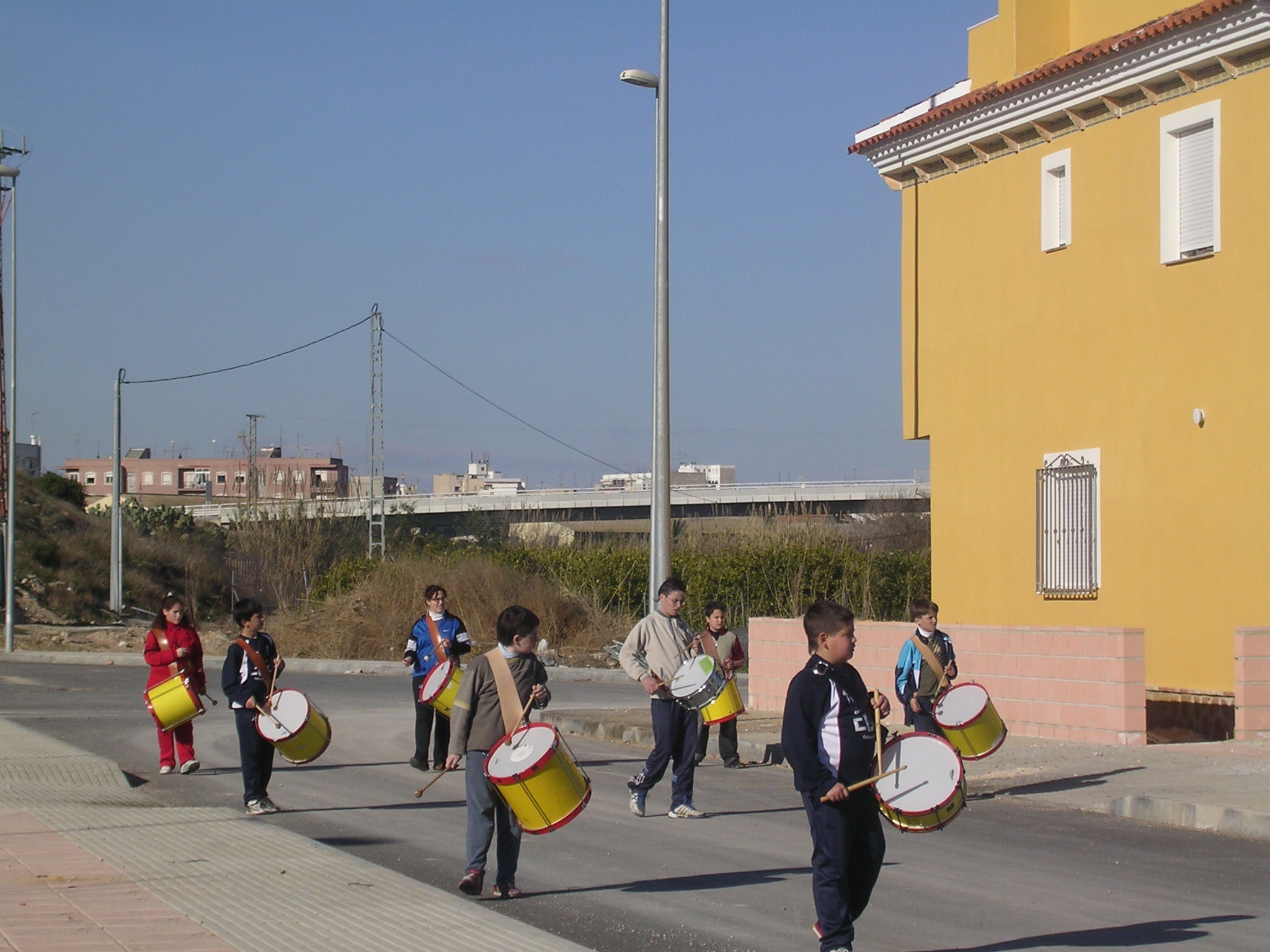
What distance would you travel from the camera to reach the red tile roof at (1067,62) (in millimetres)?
16031

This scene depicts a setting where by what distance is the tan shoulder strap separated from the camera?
768 centimetres

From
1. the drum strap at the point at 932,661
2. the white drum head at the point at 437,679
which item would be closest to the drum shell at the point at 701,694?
the drum strap at the point at 932,661

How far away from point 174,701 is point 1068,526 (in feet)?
38.2

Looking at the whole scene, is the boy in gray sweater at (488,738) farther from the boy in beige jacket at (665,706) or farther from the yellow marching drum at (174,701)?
the yellow marching drum at (174,701)

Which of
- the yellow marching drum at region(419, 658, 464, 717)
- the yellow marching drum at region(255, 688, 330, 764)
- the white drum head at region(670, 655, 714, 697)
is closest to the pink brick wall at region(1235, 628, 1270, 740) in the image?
the white drum head at region(670, 655, 714, 697)

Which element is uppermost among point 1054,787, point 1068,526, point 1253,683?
point 1068,526

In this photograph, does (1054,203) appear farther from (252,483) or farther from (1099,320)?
(252,483)

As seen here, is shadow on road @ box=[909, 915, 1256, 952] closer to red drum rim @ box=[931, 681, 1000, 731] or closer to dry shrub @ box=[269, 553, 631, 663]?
red drum rim @ box=[931, 681, 1000, 731]

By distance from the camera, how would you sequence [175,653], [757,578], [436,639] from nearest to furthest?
[175,653]
[436,639]
[757,578]

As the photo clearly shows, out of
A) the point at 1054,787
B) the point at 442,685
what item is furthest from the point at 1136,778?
the point at 442,685

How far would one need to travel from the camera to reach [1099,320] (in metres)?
18.2

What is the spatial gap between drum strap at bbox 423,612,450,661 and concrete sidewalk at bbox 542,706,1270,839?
3.31 metres

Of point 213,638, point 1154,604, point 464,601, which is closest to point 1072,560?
point 1154,604

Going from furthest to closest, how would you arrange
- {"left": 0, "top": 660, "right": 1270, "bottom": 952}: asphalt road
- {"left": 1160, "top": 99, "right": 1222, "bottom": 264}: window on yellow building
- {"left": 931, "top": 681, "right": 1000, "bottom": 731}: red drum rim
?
{"left": 1160, "top": 99, "right": 1222, "bottom": 264}: window on yellow building → {"left": 931, "top": 681, "right": 1000, "bottom": 731}: red drum rim → {"left": 0, "top": 660, "right": 1270, "bottom": 952}: asphalt road
